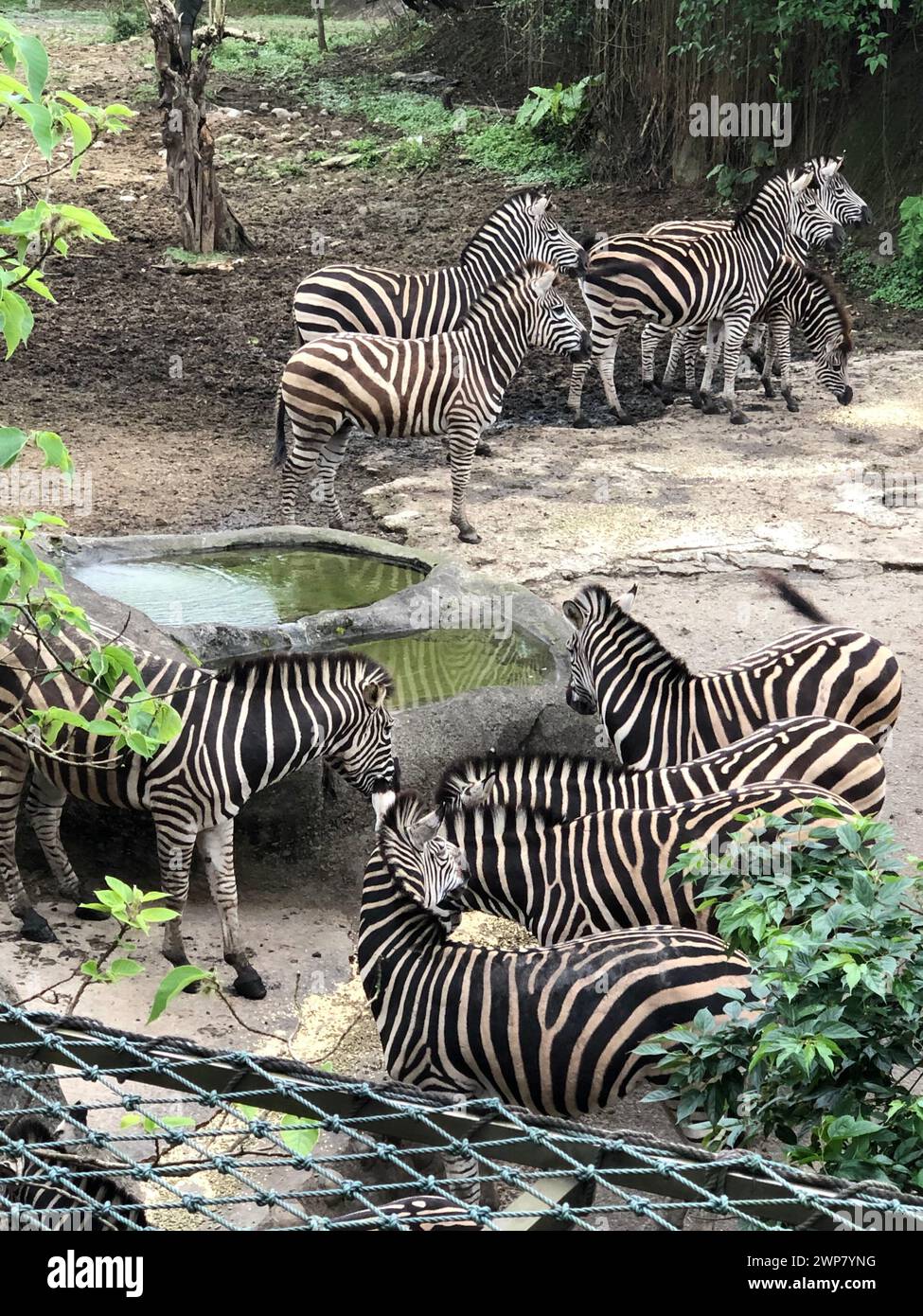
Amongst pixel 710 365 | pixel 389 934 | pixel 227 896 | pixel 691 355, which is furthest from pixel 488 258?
pixel 389 934

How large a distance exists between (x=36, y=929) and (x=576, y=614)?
2.75 meters

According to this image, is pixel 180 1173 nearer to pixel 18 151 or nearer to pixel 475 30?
pixel 18 151

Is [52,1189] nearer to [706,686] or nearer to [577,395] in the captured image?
[706,686]

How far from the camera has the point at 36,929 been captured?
5820mm

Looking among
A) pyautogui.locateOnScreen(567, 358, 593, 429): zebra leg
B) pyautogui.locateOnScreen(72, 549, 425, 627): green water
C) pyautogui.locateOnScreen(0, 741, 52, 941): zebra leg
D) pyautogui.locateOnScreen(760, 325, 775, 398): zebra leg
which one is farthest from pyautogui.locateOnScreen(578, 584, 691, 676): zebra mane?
pyautogui.locateOnScreen(760, 325, 775, 398): zebra leg

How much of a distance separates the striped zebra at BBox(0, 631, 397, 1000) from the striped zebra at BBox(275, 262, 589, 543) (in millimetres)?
3811

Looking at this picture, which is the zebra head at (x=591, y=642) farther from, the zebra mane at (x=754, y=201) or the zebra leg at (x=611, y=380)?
the zebra mane at (x=754, y=201)

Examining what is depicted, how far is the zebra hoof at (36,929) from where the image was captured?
5.81 m

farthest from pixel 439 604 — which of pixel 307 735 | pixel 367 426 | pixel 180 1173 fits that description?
pixel 180 1173

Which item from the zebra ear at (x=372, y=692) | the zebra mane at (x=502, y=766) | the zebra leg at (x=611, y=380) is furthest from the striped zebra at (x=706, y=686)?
the zebra leg at (x=611, y=380)

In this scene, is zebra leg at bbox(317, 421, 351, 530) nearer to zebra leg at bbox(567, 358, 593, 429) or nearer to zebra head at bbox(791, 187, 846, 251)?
zebra leg at bbox(567, 358, 593, 429)

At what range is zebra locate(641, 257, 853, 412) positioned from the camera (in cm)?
1209

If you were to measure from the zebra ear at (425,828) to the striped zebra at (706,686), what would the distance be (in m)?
1.10
